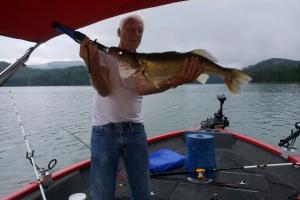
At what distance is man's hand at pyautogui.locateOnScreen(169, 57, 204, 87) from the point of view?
10.1 feet

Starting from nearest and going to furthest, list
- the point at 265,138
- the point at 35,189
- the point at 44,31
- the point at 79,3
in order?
the point at 79,3
the point at 44,31
the point at 35,189
the point at 265,138

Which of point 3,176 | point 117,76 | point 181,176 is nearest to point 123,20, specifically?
point 117,76

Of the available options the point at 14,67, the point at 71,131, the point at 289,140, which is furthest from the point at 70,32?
the point at 71,131

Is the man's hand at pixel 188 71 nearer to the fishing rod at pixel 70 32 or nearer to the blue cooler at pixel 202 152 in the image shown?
the fishing rod at pixel 70 32

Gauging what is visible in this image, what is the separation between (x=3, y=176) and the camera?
50.0ft

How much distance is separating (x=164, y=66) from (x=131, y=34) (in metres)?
0.69

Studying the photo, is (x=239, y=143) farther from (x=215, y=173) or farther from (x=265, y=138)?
(x=265, y=138)

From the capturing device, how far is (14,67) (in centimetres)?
298

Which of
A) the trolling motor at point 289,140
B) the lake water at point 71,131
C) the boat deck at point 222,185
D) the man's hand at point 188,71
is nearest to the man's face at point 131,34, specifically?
the man's hand at point 188,71

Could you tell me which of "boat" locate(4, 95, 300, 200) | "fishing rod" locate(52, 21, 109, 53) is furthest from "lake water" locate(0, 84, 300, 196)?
"fishing rod" locate(52, 21, 109, 53)

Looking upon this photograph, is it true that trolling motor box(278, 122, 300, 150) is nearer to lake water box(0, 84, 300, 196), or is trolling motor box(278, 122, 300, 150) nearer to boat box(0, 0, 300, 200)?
boat box(0, 0, 300, 200)

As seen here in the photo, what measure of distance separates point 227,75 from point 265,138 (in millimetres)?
22811

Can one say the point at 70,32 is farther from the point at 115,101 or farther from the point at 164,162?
the point at 164,162

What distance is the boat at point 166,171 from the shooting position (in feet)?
8.38
